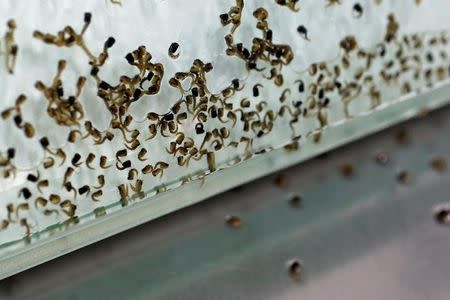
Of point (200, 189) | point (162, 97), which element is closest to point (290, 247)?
point (200, 189)

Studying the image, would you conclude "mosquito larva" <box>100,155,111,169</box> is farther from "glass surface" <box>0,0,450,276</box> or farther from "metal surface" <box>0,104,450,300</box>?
"metal surface" <box>0,104,450,300</box>

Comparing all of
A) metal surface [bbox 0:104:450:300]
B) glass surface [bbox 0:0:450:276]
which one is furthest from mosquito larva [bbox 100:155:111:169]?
metal surface [bbox 0:104:450:300]

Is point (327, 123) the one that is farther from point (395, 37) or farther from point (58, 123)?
point (58, 123)

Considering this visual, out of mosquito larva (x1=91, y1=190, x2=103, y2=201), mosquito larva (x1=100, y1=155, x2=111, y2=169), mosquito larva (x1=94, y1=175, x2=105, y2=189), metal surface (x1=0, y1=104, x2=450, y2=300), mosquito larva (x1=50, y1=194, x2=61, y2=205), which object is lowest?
metal surface (x1=0, y1=104, x2=450, y2=300)

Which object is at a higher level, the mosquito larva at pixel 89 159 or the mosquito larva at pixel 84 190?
the mosquito larva at pixel 89 159

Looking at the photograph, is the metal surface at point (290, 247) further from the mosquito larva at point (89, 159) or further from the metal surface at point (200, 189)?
the mosquito larva at point (89, 159)

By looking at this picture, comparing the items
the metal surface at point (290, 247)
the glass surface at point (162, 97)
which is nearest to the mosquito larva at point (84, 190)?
the glass surface at point (162, 97)

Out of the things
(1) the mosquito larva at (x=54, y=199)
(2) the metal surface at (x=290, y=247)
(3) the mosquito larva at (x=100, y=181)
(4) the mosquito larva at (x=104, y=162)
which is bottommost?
(2) the metal surface at (x=290, y=247)

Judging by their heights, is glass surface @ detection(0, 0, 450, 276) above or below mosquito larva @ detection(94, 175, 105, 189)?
above

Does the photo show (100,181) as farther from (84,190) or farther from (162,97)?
(162,97)
